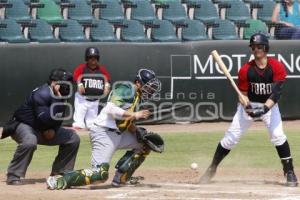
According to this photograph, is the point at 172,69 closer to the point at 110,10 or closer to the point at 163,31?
the point at 163,31

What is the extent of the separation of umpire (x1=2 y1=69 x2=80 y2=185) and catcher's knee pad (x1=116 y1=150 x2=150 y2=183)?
95 centimetres

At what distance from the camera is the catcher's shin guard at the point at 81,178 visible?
983 cm

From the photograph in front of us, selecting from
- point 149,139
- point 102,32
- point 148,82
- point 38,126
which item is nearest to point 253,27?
point 102,32

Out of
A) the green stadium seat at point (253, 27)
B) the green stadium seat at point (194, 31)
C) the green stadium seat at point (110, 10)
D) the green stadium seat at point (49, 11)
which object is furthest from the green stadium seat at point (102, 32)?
the green stadium seat at point (253, 27)

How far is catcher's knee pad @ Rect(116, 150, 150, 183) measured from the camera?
1023 cm

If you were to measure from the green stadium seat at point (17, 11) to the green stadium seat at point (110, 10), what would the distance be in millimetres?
1761

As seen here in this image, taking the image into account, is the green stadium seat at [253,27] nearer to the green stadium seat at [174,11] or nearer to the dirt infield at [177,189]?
the green stadium seat at [174,11]

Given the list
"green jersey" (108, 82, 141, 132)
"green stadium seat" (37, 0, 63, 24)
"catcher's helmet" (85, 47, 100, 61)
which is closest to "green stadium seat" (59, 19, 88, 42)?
"green stadium seat" (37, 0, 63, 24)

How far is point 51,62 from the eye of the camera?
667 inches

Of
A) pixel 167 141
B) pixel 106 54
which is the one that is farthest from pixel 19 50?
pixel 167 141

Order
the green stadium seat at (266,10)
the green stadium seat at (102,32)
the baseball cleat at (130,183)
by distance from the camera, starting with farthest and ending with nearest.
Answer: the green stadium seat at (266,10) → the green stadium seat at (102,32) → the baseball cleat at (130,183)

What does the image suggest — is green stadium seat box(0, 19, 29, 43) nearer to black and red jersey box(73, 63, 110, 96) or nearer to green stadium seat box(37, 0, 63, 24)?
green stadium seat box(37, 0, 63, 24)

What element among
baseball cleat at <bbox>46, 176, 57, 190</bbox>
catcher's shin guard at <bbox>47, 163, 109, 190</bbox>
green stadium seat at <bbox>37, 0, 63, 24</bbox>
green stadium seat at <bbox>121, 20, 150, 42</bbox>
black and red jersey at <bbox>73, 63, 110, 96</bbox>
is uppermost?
green stadium seat at <bbox>37, 0, 63, 24</bbox>

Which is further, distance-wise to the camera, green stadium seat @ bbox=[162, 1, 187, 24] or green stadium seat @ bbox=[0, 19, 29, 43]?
green stadium seat @ bbox=[162, 1, 187, 24]
